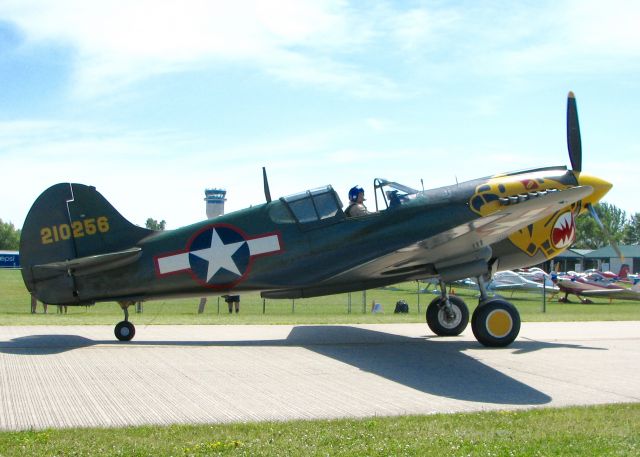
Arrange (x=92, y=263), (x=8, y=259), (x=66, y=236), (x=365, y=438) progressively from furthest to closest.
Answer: (x=8, y=259), (x=66, y=236), (x=92, y=263), (x=365, y=438)

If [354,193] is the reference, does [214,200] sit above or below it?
above

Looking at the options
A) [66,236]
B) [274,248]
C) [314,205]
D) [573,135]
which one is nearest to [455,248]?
[314,205]

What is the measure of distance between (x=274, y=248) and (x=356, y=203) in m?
1.62

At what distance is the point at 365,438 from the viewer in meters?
5.24

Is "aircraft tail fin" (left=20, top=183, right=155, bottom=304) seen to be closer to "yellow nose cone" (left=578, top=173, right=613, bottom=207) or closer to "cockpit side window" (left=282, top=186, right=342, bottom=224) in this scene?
"cockpit side window" (left=282, top=186, right=342, bottom=224)

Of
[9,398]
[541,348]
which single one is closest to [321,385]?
[9,398]

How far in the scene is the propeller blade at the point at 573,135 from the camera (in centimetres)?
1211

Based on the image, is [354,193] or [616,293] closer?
[354,193]

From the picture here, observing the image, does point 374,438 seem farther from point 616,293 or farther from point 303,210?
point 616,293

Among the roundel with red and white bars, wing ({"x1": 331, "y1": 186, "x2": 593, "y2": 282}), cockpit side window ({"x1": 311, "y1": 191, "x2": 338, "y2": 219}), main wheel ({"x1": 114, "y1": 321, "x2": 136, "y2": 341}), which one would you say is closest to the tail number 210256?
the roundel with red and white bars

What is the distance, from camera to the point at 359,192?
11.4 m

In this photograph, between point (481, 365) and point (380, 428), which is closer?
point (380, 428)

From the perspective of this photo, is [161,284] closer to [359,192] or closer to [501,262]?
[359,192]

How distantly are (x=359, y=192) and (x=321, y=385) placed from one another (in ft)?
14.7
